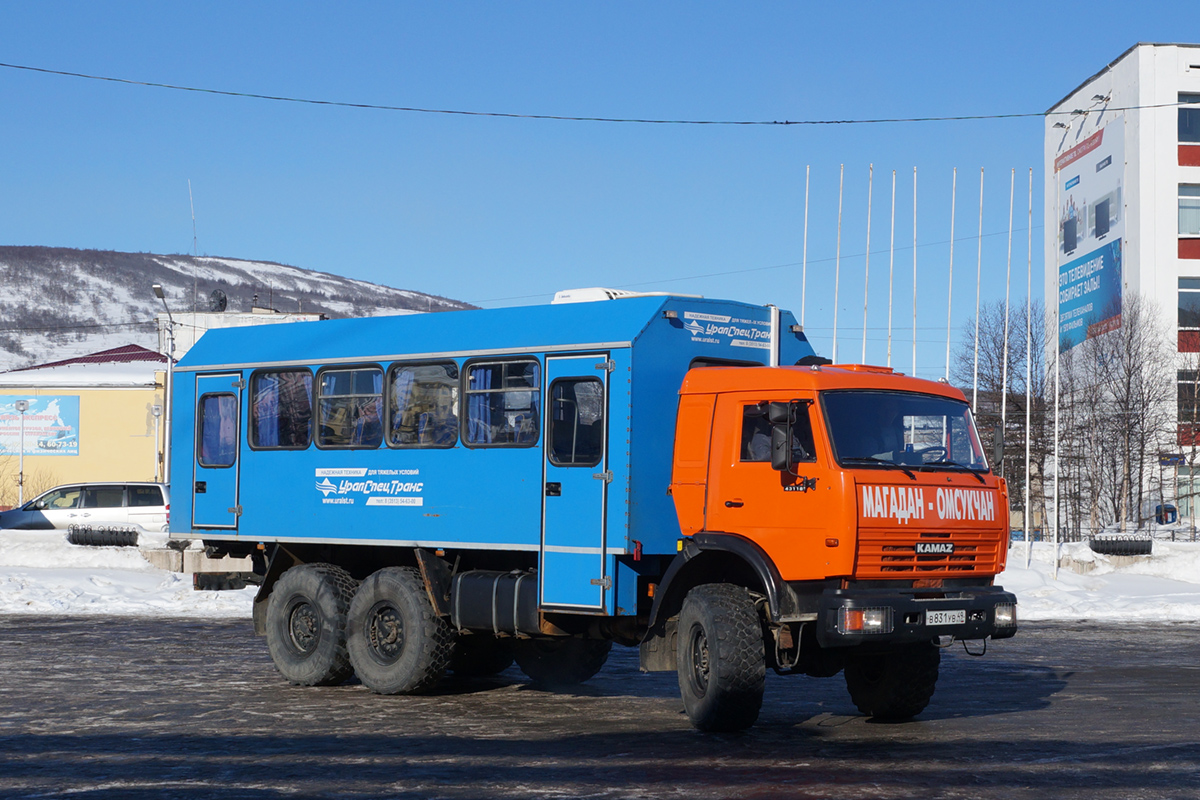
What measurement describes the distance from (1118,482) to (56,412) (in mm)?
52302

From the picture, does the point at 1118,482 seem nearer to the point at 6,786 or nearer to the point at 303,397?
the point at 303,397

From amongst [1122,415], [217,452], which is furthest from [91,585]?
[1122,415]

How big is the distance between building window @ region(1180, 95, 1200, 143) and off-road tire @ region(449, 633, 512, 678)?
2035 inches

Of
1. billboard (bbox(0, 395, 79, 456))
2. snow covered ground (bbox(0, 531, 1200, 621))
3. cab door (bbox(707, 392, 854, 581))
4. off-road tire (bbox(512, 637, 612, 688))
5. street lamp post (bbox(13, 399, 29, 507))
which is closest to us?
cab door (bbox(707, 392, 854, 581))

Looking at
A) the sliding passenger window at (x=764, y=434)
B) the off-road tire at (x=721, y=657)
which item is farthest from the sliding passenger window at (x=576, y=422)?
the off-road tire at (x=721, y=657)

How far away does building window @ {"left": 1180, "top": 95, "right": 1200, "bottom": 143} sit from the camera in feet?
189

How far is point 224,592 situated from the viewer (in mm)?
25797

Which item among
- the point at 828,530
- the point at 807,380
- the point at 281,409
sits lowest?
the point at 828,530

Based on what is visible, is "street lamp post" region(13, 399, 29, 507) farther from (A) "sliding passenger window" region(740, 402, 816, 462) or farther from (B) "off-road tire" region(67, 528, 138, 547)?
(A) "sliding passenger window" region(740, 402, 816, 462)

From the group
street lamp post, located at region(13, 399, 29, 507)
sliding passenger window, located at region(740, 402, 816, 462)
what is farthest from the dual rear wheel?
street lamp post, located at region(13, 399, 29, 507)

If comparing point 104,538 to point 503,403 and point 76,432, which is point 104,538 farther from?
point 76,432

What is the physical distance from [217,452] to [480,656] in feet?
11.6

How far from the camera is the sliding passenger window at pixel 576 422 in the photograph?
36.7ft

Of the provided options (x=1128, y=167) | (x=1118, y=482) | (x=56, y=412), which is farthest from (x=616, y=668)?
(x=56, y=412)
